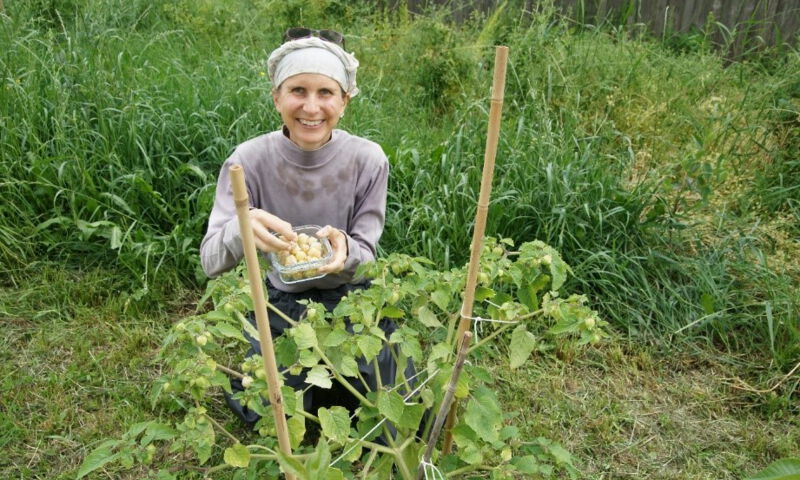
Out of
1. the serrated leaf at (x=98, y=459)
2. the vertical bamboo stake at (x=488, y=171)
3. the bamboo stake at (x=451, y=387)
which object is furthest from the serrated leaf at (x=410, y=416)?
the serrated leaf at (x=98, y=459)

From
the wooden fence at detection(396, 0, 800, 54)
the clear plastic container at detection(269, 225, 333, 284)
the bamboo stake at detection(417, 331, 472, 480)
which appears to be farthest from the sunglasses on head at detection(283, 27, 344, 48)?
the wooden fence at detection(396, 0, 800, 54)

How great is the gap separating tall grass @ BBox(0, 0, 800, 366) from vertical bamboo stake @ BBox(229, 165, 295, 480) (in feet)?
4.75

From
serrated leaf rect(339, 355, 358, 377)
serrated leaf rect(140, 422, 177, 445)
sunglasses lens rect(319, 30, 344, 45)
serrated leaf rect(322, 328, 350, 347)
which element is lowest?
serrated leaf rect(140, 422, 177, 445)

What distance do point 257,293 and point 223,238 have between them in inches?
25.6

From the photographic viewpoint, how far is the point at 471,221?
2799 mm

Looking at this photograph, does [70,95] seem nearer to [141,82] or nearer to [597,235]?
[141,82]

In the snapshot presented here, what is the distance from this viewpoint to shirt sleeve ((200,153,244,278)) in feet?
5.58

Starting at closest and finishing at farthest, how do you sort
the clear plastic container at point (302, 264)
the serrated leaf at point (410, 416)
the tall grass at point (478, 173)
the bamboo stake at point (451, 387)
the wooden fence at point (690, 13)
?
the bamboo stake at point (451, 387)
the serrated leaf at point (410, 416)
the clear plastic container at point (302, 264)
the tall grass at point (478, 173)
the wooden fence at point (690, 13)

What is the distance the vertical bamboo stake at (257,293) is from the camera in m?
1.04

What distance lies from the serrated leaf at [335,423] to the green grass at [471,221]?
38.3 inches

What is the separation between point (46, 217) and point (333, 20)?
2.69 m

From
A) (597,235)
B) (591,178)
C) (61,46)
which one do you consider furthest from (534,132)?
(61,46)

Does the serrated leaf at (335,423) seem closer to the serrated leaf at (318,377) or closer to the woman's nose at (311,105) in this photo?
the serrated leaf at (318,377)

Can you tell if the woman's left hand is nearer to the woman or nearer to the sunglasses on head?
the woman
